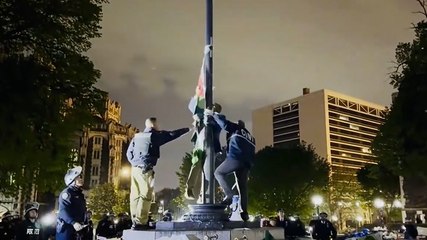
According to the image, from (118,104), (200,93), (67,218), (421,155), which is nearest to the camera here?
(67,218)

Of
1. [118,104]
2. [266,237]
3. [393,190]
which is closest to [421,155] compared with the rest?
[266,237]

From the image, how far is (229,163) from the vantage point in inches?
368

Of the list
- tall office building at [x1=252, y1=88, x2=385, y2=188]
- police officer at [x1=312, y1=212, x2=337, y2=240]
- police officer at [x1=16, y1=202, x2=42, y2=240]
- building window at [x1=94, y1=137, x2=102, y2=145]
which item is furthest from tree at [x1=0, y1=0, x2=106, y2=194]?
tall office building at [x1=252, y1=88, x2=385, y2=188]

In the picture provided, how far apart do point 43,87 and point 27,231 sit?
591 cm

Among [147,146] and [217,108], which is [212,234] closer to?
[147,146]

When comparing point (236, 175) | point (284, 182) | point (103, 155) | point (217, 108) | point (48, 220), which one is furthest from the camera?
Result: point (103, 155)

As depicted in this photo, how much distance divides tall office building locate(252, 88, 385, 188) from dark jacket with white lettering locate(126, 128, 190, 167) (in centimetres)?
11836

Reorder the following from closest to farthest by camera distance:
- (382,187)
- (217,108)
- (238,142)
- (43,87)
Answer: (238,142) < (217,108) < (43,87) < (382,187)

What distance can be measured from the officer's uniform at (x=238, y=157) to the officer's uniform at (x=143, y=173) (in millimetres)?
1498

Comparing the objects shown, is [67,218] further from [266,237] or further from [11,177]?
[11,177]

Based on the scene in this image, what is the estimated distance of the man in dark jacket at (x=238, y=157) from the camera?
933 centimetres

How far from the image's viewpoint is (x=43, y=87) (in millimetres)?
16094

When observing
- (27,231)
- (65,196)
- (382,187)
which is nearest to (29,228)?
(27,231)

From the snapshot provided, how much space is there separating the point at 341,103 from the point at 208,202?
13832cm
